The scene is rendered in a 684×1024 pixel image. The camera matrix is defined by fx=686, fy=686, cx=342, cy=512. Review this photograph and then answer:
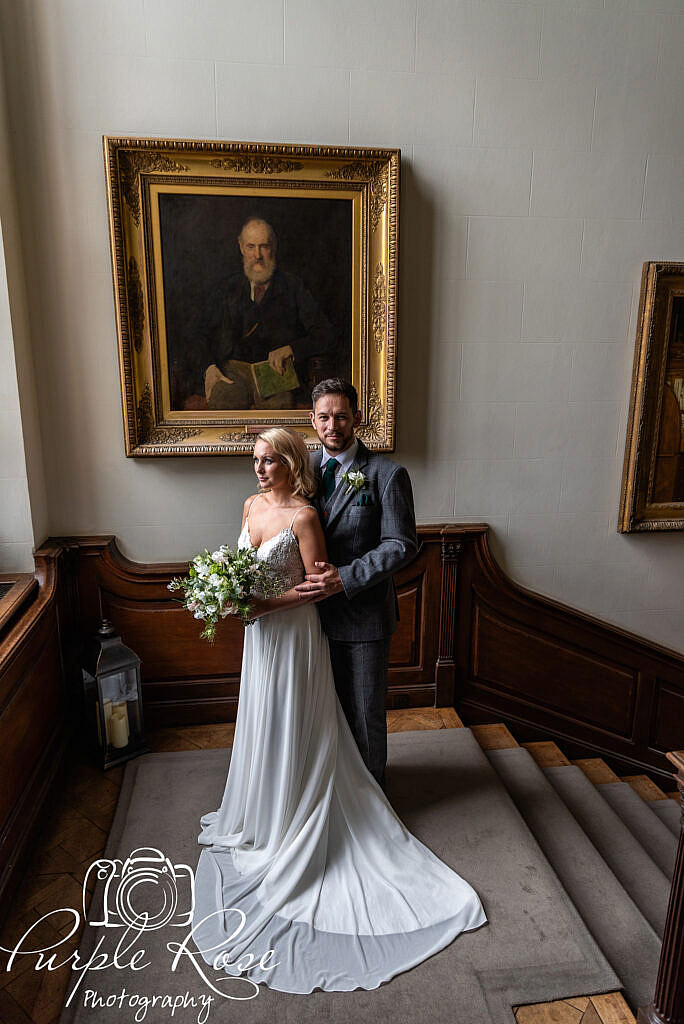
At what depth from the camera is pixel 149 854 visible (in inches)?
104

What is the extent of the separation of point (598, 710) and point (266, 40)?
3.93 meters

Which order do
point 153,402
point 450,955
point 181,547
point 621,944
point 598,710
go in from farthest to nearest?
point 598,710
point 181,547
point 153,402
point 621,944
point 450,955

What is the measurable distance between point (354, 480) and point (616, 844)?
7.05 ft

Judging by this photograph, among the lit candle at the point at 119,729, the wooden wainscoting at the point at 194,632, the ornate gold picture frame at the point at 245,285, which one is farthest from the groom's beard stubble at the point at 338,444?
the lit candle at the point at 119,729

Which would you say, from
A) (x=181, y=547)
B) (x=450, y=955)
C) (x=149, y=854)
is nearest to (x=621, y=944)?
(x=450, y=955)

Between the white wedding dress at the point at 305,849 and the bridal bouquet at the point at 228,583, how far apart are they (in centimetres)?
7

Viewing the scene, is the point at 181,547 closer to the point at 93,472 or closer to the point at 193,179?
the point at 93,472

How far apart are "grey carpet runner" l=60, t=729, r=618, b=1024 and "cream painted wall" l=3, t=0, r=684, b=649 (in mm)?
1152

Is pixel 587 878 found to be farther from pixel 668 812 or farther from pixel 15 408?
pixel 15 408

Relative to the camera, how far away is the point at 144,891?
2.49 m

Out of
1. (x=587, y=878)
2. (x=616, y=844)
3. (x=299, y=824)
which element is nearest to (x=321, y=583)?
(x=299, y=824)

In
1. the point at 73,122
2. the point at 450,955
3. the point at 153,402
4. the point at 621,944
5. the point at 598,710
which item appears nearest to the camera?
the point at 450,955

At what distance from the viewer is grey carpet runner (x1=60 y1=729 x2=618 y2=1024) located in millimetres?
2059

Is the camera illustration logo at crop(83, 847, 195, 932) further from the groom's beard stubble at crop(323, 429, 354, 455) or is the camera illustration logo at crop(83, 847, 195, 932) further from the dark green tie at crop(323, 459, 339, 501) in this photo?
the groom's beard stubble at crop(323, 429, 354, 455)
